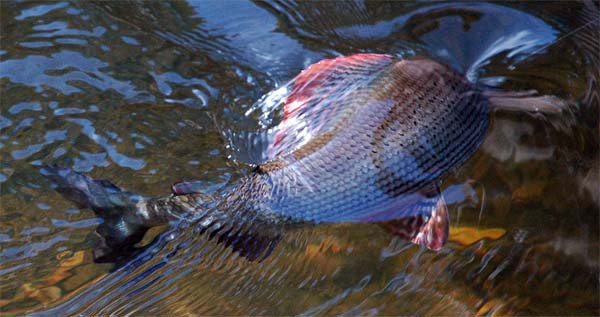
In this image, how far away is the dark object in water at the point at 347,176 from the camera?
119 inches

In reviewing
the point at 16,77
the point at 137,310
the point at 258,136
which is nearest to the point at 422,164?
the point at 258,136

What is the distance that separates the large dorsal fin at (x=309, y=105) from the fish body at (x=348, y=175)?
11mm

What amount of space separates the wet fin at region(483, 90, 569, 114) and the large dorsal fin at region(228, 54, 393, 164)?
0.56 m

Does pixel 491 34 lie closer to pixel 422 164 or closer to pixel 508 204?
pixel 508 204

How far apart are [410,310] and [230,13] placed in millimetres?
2216

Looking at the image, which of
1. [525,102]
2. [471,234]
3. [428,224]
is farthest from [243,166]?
[525,102]

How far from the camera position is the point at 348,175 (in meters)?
3.01

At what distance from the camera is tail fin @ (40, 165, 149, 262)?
9.93 feet

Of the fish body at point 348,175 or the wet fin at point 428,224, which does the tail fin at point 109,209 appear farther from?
the wet fin at point 428,224

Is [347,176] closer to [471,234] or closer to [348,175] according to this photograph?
[348,175]

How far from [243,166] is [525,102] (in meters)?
1.48

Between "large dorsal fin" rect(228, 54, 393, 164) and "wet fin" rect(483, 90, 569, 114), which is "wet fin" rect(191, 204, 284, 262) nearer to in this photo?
"large dorsal fin" rect(228, 54, 393, 164)

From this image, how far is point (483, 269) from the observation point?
3490mm

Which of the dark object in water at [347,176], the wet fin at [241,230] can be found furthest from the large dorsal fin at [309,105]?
the wet fin at [241,230]
